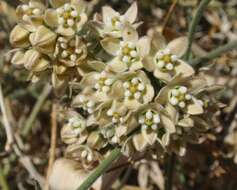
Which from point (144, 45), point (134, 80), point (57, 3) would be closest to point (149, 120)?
point (134, 80)

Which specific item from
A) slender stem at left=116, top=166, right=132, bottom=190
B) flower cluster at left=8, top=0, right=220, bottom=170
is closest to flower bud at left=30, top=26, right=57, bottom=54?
flower cluster at left=8, top=0, right=220, bottom=170

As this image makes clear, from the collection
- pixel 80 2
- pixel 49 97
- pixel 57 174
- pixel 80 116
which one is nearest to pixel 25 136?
pixel 49 97

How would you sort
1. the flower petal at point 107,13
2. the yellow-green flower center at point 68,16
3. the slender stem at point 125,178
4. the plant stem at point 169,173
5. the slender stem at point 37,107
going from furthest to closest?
the slender stem at point 37,107 → the slender stem at point 125,178 → the plant stem at point 169,173 → the flower petal at point 107,13 → the yellow-green flower center at point 68,16

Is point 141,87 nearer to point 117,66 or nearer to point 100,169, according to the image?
point 117,66

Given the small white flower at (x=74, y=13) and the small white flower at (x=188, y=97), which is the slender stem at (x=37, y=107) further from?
the small white flower at (x=188, y=97)

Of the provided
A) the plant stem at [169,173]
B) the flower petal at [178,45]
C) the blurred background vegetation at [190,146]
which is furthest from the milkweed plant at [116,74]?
Result: the blurred background vegetation at [190,146]

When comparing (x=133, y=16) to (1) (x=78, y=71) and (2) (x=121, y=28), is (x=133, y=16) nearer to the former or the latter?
(2) (x=121, y=28)

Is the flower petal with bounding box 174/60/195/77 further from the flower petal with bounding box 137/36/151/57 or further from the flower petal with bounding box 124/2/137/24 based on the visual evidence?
the flower petal with bounding box 124/2/137/24

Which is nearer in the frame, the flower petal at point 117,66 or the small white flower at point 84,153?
the flower petal at point 117,66

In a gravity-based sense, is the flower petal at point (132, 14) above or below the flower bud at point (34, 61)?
above
